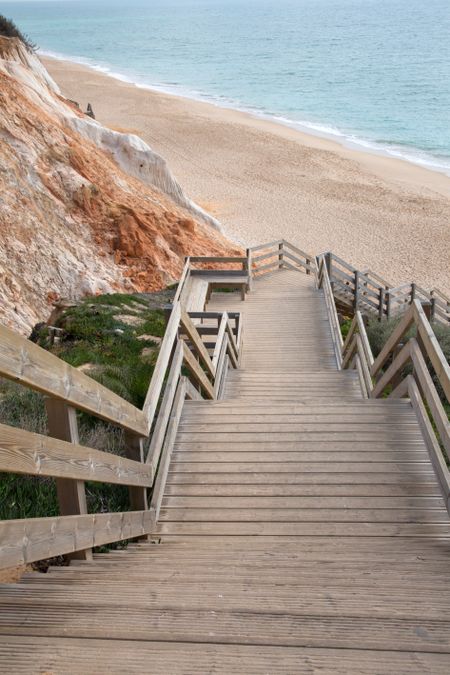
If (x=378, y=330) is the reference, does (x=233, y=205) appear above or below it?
above

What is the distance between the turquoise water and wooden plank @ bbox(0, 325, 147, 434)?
4000cm

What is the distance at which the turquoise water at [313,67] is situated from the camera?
170 ft

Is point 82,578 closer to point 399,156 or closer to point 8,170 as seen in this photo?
point 8,170

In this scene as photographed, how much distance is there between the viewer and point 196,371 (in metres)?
6.12

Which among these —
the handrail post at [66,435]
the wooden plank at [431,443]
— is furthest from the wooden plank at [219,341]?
the handrail post at [66,435]

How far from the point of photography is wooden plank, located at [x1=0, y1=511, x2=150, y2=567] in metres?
2.13

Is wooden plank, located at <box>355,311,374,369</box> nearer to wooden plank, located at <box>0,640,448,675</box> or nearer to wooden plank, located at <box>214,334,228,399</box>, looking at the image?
wooden plank, located at <box>214,334,228,399</box>

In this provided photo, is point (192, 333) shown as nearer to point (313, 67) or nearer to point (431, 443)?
point (431, 443)

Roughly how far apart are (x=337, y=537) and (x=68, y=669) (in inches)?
85.2

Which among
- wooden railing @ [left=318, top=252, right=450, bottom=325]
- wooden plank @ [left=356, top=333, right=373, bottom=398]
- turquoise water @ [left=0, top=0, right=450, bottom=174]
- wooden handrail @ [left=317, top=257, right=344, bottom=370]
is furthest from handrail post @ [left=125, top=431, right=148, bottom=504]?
turquoise water @ [left=0, top=0, right=450, bottom=174]

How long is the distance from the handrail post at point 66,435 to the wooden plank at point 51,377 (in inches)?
2.2

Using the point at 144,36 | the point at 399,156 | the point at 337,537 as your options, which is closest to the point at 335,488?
the point at 337,537

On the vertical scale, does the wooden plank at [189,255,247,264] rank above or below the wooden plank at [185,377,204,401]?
above

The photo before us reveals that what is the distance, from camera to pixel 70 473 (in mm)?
2654
